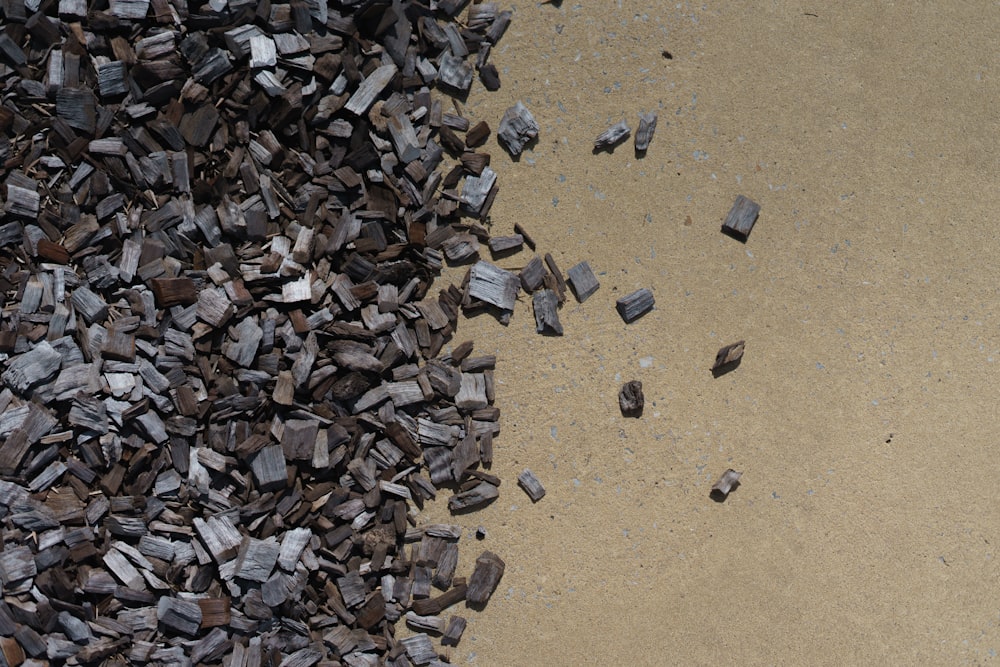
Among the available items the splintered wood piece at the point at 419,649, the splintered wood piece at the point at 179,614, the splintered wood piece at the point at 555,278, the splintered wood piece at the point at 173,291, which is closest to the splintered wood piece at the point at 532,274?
the splintered wood piece at the point at 555,278

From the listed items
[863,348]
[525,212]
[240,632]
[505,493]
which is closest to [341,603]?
[240,632]

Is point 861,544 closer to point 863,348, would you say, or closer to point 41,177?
point 863,348

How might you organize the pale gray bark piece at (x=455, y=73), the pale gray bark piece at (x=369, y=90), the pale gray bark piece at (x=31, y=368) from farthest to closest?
the pale gray bark piece at (x=455, y=73), the pale gray bark piece at (x=369, y=90), the pale gray bark piece at (x=31, y=368)

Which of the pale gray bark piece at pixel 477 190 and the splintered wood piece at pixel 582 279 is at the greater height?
the pale gray bark piece at pixel 477 190

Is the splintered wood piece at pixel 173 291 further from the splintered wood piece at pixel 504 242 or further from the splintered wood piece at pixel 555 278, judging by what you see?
the splintered wood piece at pixel 555 278

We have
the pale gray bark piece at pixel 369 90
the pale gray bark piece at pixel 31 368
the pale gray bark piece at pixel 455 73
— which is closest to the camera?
the pale gray bark piece at pixel 31 368

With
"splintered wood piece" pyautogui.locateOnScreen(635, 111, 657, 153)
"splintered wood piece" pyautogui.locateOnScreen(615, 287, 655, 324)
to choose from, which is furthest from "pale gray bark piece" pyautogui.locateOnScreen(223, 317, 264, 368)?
"splintered wood piece" pyautogui.locateOnScreen(635, 111, 657, 153)
